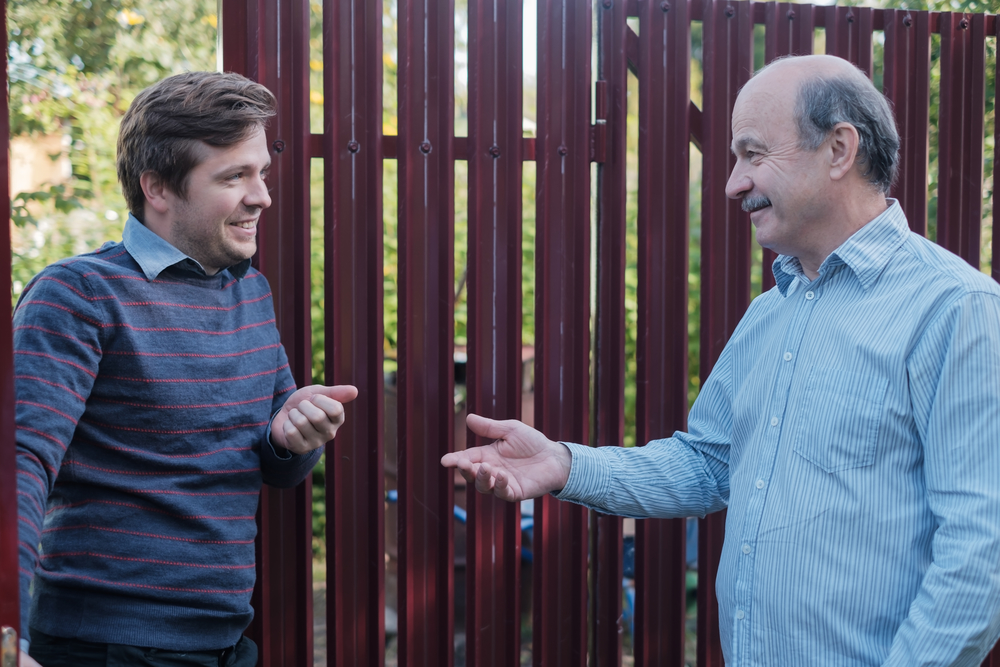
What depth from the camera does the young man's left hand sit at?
193cm

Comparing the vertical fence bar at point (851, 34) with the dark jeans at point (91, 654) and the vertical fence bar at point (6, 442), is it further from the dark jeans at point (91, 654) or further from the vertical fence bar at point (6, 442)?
the dark jeans at point (91, 654)

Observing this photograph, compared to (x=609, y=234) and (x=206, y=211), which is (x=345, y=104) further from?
(x=609, y=234)

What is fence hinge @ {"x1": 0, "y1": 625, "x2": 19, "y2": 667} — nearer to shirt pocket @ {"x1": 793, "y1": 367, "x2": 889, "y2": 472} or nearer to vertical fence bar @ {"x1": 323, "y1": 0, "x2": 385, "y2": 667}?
shirt pocket @ {"x1": 793, "y1": 367, "x2": 889, "y2": 472}

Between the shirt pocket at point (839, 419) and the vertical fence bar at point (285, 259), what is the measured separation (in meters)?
1.53

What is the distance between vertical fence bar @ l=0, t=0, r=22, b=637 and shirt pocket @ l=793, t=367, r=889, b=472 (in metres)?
1.45

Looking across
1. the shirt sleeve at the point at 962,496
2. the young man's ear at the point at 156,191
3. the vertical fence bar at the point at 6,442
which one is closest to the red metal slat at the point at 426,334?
the young man's ear at the point at 156,191

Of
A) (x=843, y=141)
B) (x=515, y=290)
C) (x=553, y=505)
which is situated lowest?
(x=553, y=505)

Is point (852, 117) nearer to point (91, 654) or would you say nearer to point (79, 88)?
point (91, 654)

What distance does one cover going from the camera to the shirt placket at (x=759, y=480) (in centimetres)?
178

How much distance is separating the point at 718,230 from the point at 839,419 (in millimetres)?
1340

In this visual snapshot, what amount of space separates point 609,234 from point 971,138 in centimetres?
150

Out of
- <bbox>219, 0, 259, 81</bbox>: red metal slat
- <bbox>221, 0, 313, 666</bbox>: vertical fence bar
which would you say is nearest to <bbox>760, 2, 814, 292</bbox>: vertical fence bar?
<bbox>221, 0, 313, 666</bbox>: vertical fence bar

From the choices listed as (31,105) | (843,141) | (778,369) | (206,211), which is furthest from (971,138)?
(31,105)

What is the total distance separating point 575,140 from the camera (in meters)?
2.72
